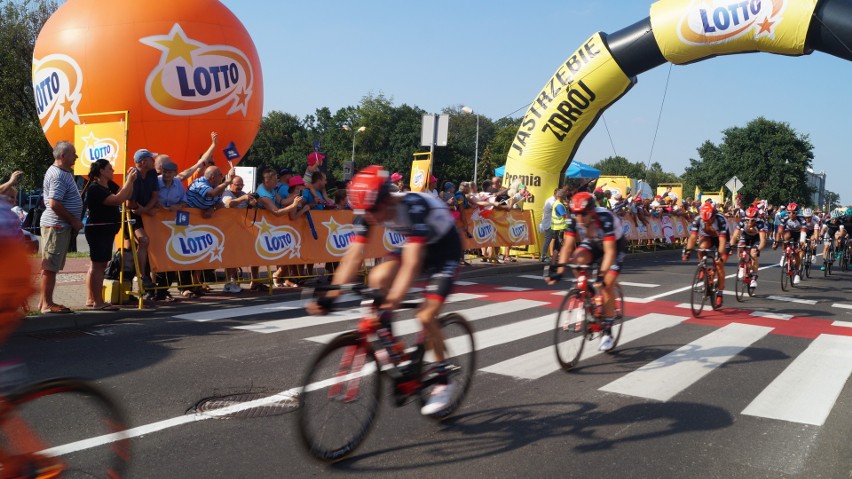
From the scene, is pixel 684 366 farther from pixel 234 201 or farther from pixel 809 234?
pixel 809 234

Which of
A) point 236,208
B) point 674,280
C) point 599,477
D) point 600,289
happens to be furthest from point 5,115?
point 599,477

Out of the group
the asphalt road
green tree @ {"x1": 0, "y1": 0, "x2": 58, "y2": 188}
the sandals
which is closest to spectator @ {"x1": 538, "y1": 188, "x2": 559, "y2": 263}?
the asphalt road

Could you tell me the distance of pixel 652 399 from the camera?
5.80 m

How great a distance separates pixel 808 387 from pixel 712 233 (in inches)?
193

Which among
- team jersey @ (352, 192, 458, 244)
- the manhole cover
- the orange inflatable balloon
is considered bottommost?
the manhole cover

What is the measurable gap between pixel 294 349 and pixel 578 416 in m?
3.23

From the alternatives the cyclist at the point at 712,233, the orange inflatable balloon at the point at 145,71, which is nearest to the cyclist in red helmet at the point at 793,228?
the cyclist at the point at 712,233

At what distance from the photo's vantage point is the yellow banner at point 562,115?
60.3 ft

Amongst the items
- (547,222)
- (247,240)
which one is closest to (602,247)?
(247,240)

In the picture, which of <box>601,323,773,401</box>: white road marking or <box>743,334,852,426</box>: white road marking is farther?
<box>601,323,773,401</box>: white road marking

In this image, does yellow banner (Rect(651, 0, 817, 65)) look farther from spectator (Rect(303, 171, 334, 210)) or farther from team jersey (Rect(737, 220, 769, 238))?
spectator (Rect(303, 171, 334, 210))

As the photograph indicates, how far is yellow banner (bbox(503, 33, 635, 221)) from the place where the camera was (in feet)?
60.3

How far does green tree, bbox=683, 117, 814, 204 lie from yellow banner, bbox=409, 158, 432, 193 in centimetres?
7119

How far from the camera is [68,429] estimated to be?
3.16 meters
